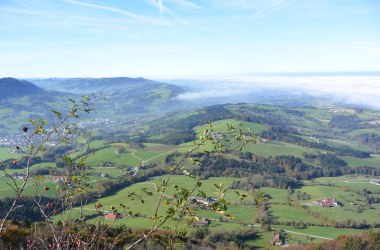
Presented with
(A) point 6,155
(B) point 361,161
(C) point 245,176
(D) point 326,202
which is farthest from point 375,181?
(A) point 6,155

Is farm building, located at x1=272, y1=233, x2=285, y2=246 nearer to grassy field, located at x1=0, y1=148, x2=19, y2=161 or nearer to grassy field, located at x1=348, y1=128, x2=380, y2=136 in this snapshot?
grassy field, located at x1=0, y1=148, x2=19, y2=161

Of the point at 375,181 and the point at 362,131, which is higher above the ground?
the point at 375,181

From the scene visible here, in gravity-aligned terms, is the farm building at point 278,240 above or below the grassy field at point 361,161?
above

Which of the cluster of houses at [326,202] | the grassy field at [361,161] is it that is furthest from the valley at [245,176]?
the cluster of houses at [326,202]

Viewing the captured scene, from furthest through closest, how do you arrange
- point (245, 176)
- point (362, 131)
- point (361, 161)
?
1. point (362, 131)
2. point (361, 161)
3. point (245, 176)

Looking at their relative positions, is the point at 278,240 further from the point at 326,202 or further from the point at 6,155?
the point at 6,155

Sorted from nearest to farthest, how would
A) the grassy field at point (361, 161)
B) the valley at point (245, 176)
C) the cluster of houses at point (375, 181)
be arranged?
the valley at point (245, 176), the cluster of houses at point (375, 181), the grassy field at point (361, 161)

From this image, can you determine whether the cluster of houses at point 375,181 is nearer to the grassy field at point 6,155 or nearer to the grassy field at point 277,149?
the grassy field at point 277,149

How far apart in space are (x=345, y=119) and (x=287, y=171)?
7535 centimetres

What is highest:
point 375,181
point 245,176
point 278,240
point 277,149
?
point 278,240

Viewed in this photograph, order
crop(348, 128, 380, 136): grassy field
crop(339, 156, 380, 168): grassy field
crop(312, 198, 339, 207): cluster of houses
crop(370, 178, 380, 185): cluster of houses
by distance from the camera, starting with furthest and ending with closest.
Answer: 1. crop(348, 128, 380, 136): grassy field
2. crop(339, 156, 380, 168): grassy field
3. crop(370, 178, 380, 185): cluster of houses
4. crop(312, 198, 339, 207): cluster of houses

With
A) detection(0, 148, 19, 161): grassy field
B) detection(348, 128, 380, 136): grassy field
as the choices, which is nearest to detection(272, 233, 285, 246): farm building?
detection(0, 148, 19, 161): grassy field

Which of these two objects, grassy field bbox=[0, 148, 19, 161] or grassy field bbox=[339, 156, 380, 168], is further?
grassy field bbox=[339, 156, 380, 168]

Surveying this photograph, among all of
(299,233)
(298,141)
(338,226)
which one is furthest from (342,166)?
(299,233)
